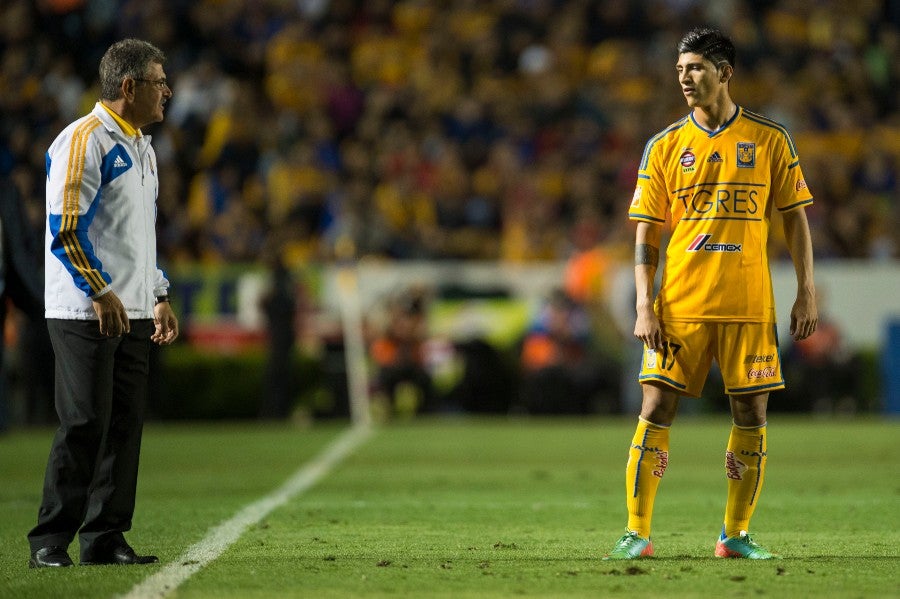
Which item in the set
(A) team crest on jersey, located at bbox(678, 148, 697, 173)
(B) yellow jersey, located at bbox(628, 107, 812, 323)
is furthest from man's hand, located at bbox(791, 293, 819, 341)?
(A) team crest on jersey, located at bbox(678, 148, 697, 173)

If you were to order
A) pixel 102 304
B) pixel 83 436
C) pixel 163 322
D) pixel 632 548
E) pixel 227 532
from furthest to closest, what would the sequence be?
pixel 227 532 < pixel 163 322 < pixel 632 548 < pixel 83 436 < pixel 102 304

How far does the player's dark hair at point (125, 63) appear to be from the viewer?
645 cm

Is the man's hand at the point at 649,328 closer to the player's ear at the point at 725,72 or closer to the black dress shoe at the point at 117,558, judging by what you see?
the player's ear at the point at 725,72

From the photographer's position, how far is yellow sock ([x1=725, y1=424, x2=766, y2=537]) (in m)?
6.66

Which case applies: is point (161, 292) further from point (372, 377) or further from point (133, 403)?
point (372, 377)

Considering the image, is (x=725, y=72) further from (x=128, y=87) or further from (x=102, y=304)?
(x=102, y=304)

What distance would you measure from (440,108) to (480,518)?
1531cm

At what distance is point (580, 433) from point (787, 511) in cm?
804

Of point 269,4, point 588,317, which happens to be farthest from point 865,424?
point 269,4

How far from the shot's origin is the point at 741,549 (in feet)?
21.7

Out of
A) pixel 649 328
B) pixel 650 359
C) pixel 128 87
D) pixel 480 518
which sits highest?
pixel 128 87

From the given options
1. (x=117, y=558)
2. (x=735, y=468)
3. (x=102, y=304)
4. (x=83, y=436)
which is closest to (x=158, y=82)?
(x=102, y=304)

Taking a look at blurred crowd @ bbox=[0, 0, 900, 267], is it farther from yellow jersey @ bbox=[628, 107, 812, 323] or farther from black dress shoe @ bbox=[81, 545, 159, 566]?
yellow jersey @ bbox=[628, 107, 812, 323]

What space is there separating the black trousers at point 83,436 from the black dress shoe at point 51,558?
0.03m
